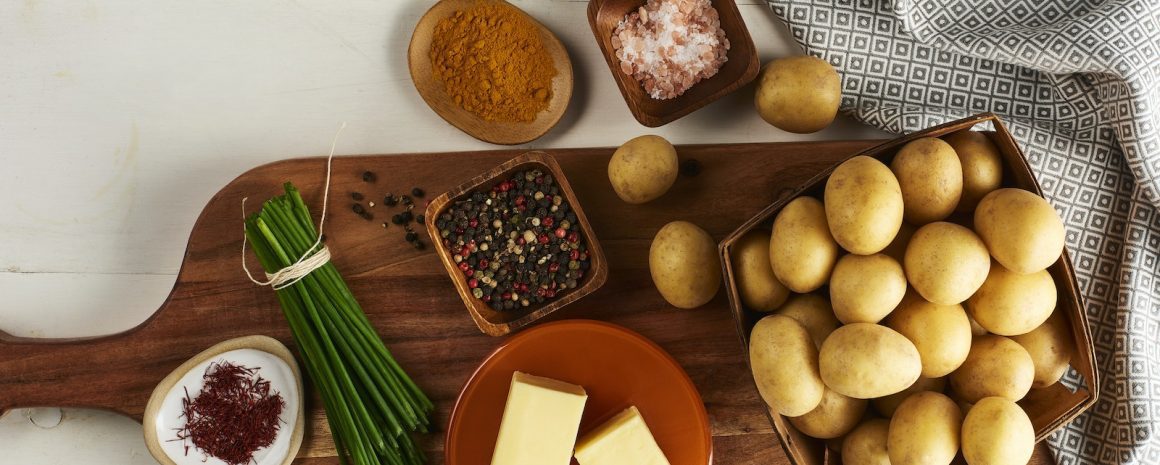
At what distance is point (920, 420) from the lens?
Result: 3.13 feet

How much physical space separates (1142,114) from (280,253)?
1444 mm

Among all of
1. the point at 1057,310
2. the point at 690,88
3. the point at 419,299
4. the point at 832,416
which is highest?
the point at 690,88

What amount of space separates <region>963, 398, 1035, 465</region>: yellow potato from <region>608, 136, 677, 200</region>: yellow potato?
559 millimetres

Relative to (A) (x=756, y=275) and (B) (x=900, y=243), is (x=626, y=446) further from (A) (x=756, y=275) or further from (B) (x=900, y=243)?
(B) (x=900, y=243)

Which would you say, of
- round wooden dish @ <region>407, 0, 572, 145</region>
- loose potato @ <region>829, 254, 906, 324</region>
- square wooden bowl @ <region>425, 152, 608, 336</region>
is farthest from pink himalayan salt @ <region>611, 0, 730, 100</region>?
loose potato @ <region>829, 254, 906, 324</region>

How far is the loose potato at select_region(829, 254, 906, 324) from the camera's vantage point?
0.95 m

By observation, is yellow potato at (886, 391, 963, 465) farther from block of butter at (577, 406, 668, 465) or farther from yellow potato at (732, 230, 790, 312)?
block of butter at (577, 406, 668, 465)

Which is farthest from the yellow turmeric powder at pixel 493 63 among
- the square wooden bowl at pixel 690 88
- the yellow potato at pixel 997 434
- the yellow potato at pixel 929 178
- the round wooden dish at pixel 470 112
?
the yellow potato at pixel 997 434

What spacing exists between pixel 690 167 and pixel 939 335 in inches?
19.8

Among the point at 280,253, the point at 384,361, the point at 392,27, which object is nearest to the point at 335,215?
the point at 280,253

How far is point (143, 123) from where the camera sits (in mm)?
1463

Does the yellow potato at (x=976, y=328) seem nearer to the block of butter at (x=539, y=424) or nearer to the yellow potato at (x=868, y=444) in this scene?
the yellow potato at (x=868, y=444)

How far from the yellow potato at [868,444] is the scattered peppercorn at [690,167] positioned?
0.50 metres

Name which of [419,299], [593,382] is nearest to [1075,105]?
[593,382]
